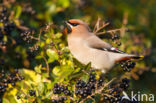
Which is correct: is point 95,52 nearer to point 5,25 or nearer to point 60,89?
point 60,89

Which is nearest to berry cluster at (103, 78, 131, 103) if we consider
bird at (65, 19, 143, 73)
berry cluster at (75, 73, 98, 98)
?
berry cluster at (75, 73, 98, 98)

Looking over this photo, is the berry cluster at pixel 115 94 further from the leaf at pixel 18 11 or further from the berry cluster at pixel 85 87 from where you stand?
the leaf at pixel 18 11

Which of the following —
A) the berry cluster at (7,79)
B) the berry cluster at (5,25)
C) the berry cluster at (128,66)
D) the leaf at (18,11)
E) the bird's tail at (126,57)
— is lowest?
the berry cluster at (7,79)

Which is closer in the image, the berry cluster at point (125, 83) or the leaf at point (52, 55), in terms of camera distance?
the berry cluster at point (125, 83)

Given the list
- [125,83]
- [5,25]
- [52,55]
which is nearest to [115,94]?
[125,83]

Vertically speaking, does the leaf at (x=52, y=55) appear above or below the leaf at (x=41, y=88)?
above

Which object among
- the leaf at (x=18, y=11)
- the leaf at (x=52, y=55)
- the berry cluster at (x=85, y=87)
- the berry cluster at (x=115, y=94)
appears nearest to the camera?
the berry cluster at (x=85, y=87)

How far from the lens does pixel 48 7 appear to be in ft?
13.1

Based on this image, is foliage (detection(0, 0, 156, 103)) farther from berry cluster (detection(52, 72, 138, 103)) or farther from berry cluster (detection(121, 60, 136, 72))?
berry cluster (detection(121, 60, 136, 72))

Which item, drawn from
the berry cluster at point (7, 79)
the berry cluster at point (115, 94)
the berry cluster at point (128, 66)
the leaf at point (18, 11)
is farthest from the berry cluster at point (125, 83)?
the leaf at point (18, 11)

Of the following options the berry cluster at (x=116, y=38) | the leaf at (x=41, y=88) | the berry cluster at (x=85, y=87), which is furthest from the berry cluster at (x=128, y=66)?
the leaf at (x=41, y=88)

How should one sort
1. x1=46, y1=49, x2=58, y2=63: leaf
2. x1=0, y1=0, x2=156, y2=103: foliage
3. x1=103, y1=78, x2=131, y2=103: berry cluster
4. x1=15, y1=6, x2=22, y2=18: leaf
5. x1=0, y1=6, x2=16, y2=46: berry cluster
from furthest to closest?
1. x1=15, y1=6, x2=22, y2=18: leaf
2. x1=0, y1=6, x2=16, y2=46: berry cluster
3. x1=46, y1=49, x2=58, y2=63: leaf
4. x1=0, y1=0, x2=156, y2=103: foliage
5. x1=103, y1=78, x2=131, y2=103: berry cluster

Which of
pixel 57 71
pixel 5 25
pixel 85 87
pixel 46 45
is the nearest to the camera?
pixel 85 87

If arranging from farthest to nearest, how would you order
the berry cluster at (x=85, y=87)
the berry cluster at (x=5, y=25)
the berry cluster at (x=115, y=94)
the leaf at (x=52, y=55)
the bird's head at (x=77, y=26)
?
1. the berry cluster at (x=5, y=25)
2. the bird's head at (x=77, y=26)
3. the leaf at (x=52, y=55)
4. the berry cluster at (x=115, y=94)
5. the berry cluster at (x=85, y=87)
